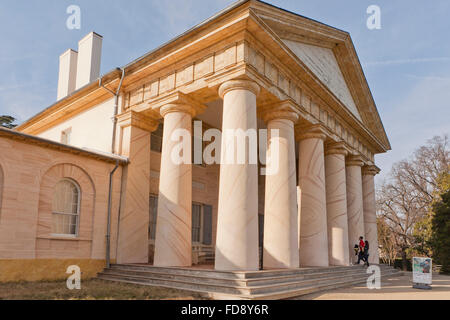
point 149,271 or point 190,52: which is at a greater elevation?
point 190,52

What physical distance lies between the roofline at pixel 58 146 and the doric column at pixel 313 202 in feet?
25.7

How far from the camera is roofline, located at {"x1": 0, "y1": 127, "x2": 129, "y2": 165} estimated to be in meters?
12.1

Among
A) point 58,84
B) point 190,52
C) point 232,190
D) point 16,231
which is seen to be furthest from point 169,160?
point 58,84

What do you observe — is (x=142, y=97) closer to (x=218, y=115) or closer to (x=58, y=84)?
(x=218, y=115)

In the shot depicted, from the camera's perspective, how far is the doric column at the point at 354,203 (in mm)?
21203

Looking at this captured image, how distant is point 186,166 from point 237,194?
291cm

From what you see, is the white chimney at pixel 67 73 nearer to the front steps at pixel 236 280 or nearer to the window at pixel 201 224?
the window at pixel 201 224

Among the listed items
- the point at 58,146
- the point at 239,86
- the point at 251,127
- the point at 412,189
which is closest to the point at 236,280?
the point at 251,127

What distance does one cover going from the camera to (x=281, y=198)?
13.4 m

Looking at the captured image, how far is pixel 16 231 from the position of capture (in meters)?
11.9

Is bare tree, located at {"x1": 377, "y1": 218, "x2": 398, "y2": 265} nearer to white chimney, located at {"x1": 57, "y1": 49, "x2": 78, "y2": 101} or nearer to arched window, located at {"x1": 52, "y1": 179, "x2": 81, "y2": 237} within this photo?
white chimney, located at {"x1": 57, "y1": 49, "x2": 78, "y2": 101}

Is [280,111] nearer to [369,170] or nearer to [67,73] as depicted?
[369,170]

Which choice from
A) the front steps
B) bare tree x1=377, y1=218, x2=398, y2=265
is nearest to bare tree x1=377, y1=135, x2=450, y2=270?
bare tree x1=377, y1=218, x2=398, y2=265
